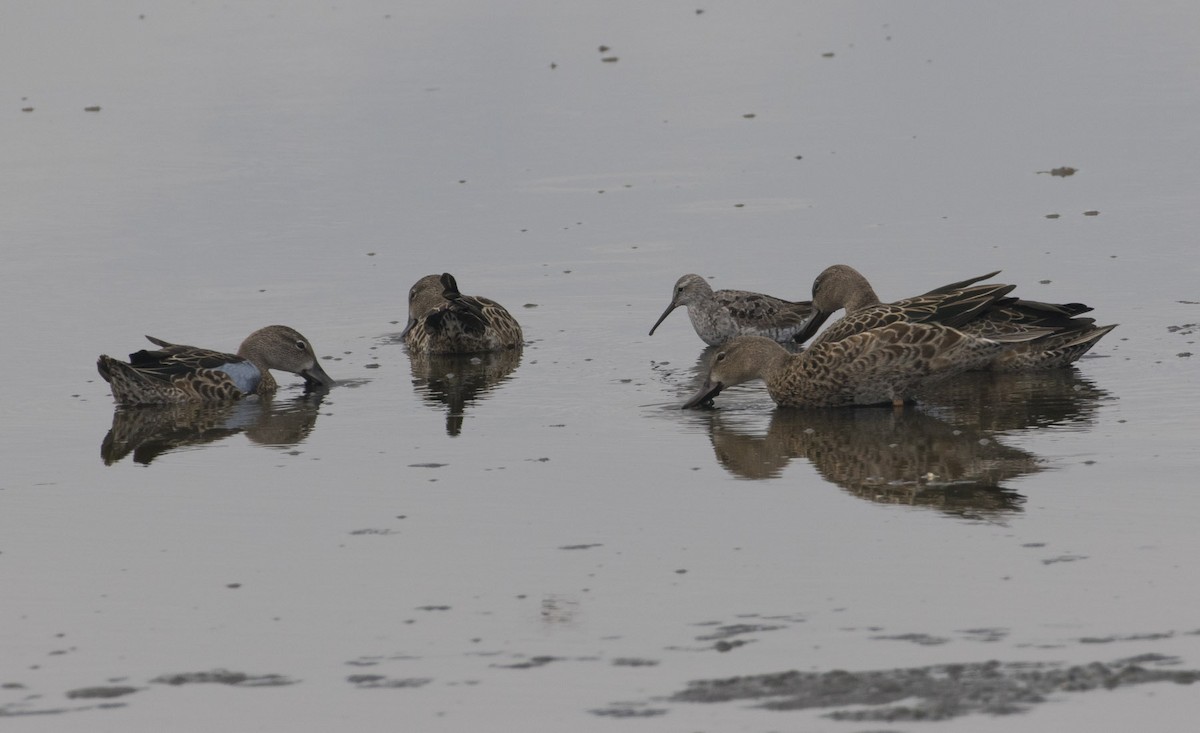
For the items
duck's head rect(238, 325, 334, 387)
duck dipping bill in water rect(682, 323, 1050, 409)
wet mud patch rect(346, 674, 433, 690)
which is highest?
duck's head rect(238, 325, 334, 387)

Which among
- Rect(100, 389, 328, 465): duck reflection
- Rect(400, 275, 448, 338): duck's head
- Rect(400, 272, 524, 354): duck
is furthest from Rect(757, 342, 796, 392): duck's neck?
Rect(400, 275, 448, 338): duck's head

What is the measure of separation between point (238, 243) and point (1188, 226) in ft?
27.3

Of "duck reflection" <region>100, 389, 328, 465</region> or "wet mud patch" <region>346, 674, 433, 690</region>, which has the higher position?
"duck reflection" <region>100, 389, 328, 465</region>

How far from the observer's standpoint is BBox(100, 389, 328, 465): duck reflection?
12.1 metres

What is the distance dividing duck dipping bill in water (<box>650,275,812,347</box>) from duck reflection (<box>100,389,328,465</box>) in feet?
9.74

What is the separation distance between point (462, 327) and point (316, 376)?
1.44m

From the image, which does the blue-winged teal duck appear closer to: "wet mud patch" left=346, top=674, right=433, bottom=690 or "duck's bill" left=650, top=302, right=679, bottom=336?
"duck's bill" left=650, top=302, right=679, bottom=336

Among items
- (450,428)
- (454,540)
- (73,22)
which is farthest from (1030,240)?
(73,22)

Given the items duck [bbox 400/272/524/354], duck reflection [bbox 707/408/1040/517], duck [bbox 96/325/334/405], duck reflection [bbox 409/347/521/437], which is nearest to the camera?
duck reflection [bbox 707/408/1040/517]

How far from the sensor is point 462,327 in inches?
581

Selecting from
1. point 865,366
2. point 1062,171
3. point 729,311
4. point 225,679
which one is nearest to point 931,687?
point 225,679

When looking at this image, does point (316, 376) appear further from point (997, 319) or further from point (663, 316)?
point (997, 319)

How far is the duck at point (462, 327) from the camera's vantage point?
14.5 m

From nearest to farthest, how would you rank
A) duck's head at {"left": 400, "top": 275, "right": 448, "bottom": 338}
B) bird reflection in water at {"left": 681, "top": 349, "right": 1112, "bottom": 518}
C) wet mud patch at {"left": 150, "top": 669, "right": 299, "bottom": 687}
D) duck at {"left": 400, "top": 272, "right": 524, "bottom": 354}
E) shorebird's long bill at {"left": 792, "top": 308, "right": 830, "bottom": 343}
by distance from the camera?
wet mud patch at {"left": 150, "top": 669, "right": 299, "bottom": 687}, bird reflection in water at {"left": 681, "top": 349, "right": 1112, "bottom": 518}, duck at {"left": 400, "top": 272, "right": 524, "bottom": 354}, shorebird's long bill at {"left": 792, "top": 308, "right": 830, "bottom": 343}, duck's head at {"left": 400, "top": 275, "right": 448, "bottom": 338}
